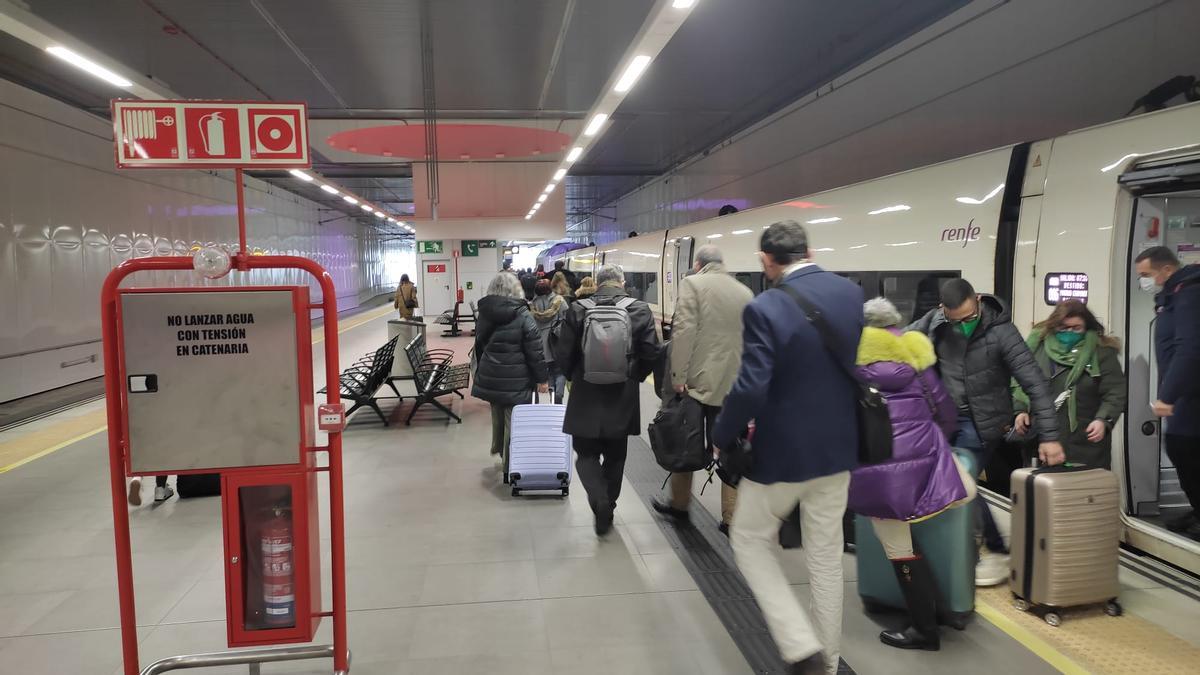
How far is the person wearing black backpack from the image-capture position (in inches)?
167

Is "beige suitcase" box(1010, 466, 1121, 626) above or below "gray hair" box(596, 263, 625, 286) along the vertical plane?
below

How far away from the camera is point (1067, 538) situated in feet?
10.6

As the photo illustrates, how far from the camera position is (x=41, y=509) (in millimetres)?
5188

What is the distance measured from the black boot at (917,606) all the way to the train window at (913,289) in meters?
2.53

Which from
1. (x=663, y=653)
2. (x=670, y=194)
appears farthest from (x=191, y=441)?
(x=670, y=194)

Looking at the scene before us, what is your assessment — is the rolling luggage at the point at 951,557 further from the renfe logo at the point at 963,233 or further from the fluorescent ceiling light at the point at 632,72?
the fluorescent ceiling light at the point at 632,72

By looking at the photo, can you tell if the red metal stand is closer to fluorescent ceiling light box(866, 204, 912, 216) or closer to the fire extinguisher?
the fire extinguisher

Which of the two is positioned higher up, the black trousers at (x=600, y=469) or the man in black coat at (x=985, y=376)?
the man in black coat at (x=985, y=376)

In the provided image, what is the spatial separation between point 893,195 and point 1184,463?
2.71 meters

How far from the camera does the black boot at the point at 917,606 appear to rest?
3.02m

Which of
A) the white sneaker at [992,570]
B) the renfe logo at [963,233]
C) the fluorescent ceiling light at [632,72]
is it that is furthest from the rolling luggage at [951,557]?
the fluorescent ceiling light at [632,72]

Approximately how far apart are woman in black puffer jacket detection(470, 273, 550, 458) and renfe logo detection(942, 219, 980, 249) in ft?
10.1

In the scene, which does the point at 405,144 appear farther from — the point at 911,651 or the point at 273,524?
the point at 911,651

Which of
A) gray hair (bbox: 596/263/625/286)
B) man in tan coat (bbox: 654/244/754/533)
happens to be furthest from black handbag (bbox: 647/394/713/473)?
gray hair (bbox: 596/263/625/286)
